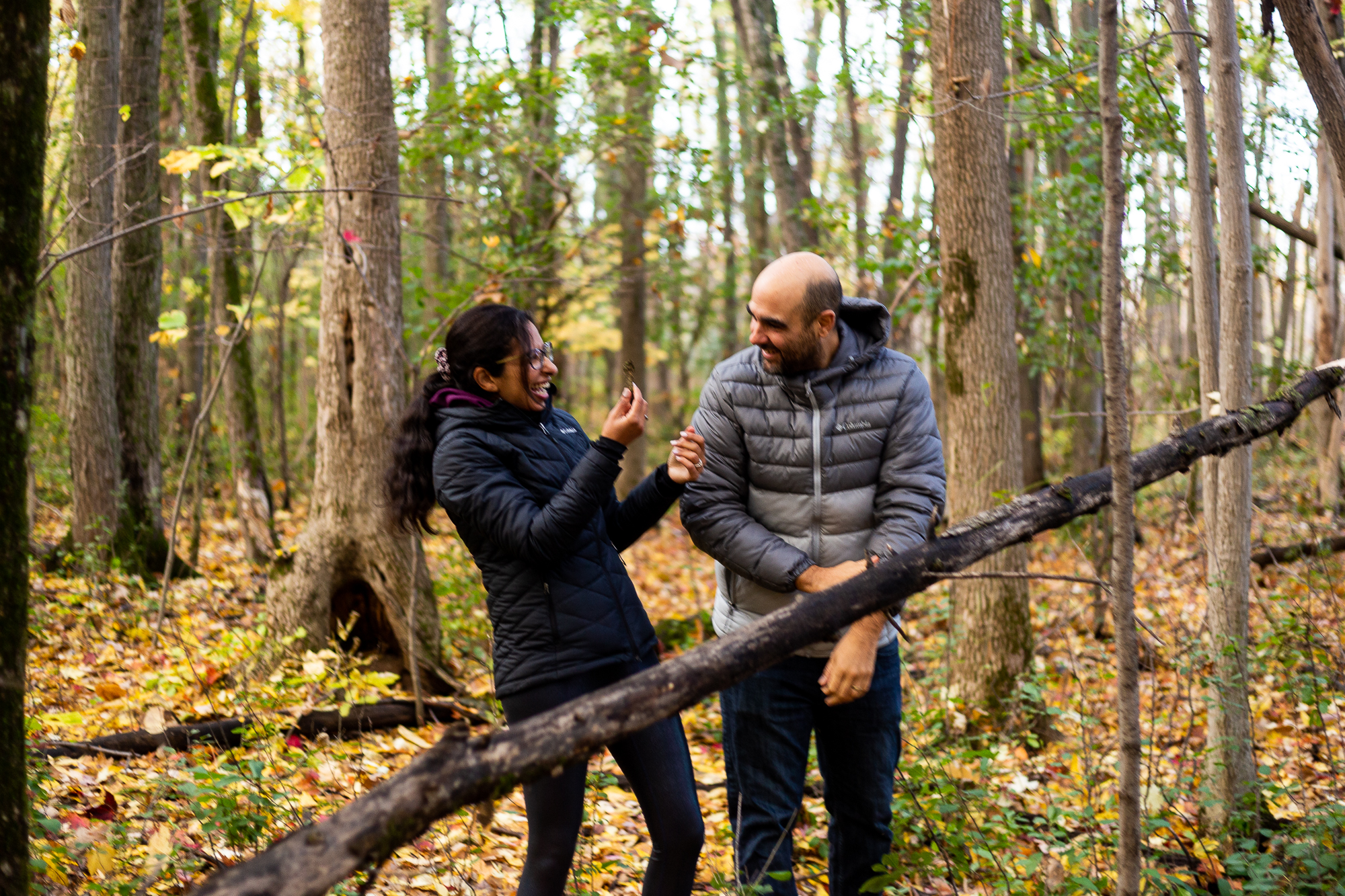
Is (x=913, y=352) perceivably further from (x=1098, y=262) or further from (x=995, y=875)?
(x=995, y=875)

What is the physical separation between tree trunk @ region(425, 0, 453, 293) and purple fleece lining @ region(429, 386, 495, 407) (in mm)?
5900

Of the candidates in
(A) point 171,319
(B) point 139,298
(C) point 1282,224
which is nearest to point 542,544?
(A) point 171,319

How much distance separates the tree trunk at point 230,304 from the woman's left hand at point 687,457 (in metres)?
6.97

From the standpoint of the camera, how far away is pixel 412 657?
531 centimetres

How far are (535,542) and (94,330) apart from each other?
771 cm

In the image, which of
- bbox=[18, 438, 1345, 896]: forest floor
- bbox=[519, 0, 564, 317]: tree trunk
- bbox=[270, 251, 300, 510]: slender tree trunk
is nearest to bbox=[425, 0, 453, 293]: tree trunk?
bbox=[519, 0, 564, 317]: tree trunk

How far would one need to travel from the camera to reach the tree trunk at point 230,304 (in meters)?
9.30

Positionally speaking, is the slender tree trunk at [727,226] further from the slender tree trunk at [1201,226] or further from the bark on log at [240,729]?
the slender tree trunk at [1201,226]

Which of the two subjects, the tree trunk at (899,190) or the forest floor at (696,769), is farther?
the tree trunk at (899,190)

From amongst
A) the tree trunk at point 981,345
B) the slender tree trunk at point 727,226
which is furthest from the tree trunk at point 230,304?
the tree trunk at point 981,345

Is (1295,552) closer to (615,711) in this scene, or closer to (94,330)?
(615,711)

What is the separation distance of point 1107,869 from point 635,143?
361 inches

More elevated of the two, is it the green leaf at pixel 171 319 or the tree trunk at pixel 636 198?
the tree trunk at pixel 636 198

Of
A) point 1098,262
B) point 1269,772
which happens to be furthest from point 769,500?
point 1098,262
